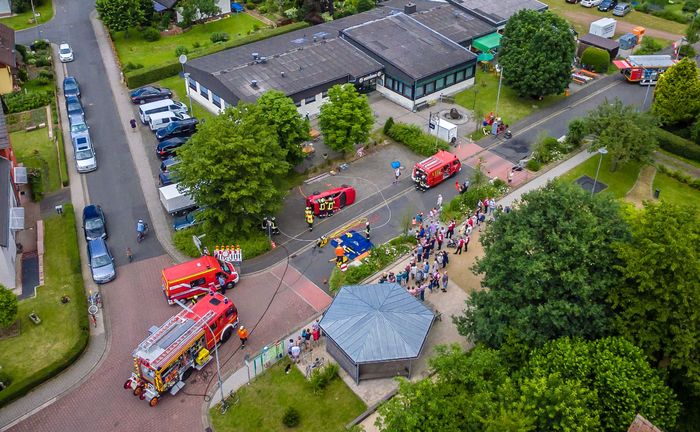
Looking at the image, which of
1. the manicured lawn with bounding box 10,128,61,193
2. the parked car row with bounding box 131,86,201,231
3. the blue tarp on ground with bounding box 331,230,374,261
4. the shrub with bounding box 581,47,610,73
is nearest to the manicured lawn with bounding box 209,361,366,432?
the blue tarp on ground with bounding box 331,230,374,261

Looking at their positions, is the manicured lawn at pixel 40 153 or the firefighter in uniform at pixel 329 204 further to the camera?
the manicured lawn at pixel 40 153

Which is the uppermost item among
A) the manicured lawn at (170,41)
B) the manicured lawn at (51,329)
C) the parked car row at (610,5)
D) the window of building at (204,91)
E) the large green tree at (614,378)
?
the large green tree at (614,378)

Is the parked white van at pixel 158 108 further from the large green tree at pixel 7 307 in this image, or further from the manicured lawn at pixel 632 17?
the manicured lawn at pixel 632 17

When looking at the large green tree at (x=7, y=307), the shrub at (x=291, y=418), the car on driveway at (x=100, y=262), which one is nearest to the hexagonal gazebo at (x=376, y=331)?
the shrub at (x=291, y=418)

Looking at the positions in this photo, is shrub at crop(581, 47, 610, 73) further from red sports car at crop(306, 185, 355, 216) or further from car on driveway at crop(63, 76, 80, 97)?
car on driveway at crop(63, 76, 80, 97)

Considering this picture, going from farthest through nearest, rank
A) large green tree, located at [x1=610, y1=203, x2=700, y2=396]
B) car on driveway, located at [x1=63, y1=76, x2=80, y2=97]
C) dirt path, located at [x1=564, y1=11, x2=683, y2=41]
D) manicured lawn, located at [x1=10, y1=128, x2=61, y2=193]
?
dirt path, located at [x1=564, y1=11, x2=683, y2=41]
car on driveway, located at [x1=63, y1=76, x2=80, y2=97]
manicured lawn, located at [x1=10, y1=128, x2=61, y2=193]
large green tree, located at [x1=610, y1=203, x2=700, y2=396]

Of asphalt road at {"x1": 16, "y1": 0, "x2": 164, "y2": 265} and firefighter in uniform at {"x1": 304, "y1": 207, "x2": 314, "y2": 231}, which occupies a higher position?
firefighter in uniform at {"x1": 304, "y1": 207, "x2": 314, "y2": 231}

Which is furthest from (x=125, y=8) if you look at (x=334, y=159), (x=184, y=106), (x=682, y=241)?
(x=682, y=241)

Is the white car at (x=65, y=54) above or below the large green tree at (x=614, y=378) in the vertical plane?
below
